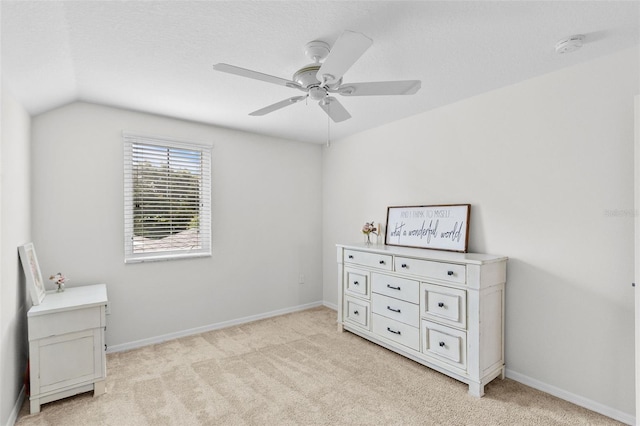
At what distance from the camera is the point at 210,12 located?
162 cm

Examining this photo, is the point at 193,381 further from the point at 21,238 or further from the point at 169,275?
the point at 21,238

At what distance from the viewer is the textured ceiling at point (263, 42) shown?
1.59 metres

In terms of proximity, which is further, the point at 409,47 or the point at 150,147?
the point at 150,147

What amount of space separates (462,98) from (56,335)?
3.73m

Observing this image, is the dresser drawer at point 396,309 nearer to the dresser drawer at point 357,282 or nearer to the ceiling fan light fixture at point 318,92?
the dresser drawer at point 357,282

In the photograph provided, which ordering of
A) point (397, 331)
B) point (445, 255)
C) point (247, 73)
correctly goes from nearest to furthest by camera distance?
point (247, 73), point (445, 255), point (397, 331)

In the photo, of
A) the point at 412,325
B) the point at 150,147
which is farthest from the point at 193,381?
the point at 150,147

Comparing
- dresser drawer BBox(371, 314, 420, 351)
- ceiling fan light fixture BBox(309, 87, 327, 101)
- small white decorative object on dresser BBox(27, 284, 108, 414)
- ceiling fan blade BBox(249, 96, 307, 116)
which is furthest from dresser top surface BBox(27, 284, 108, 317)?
dresser drawer BBox(371, 314, 420, 351)

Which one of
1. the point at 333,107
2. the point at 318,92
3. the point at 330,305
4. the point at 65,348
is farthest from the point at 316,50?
the point at 330,305

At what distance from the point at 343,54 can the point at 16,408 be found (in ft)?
9.91

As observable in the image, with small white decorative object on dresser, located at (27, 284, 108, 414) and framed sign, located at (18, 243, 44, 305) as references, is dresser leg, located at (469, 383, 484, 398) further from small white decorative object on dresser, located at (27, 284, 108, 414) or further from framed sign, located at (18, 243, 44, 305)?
framed sign, located at (18, 243, 44, 305)

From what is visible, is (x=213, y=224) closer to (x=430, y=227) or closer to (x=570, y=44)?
(x=430, y=227)

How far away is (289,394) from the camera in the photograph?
2369 millimetres

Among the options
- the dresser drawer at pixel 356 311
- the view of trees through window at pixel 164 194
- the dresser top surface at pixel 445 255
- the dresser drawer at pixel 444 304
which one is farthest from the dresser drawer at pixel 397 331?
the view of trees through window at pixel 164 194
